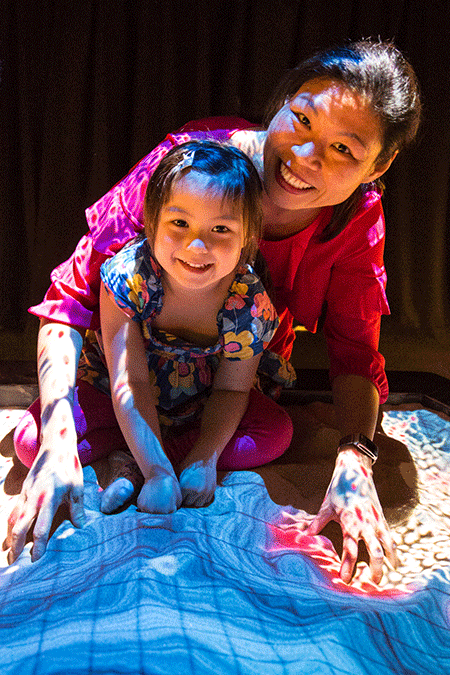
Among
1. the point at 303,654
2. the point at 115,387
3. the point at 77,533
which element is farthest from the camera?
the point at 115,387

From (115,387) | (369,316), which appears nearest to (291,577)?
(115,387)

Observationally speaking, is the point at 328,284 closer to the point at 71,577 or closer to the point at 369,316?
the point at 369,316

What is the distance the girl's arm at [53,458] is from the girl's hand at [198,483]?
0.23 meters

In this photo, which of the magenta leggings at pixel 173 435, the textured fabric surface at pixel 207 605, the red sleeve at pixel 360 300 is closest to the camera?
the textured fabric surface at pixel 207 605

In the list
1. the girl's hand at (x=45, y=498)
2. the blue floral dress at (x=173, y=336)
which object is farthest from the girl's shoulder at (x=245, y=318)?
the girl's hand at (x=45, y=498)

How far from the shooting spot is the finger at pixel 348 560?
3.70 feet

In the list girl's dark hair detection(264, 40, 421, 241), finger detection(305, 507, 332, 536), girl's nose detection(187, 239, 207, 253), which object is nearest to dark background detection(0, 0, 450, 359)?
girl's dark hair detection(264, 40, 421, 241)

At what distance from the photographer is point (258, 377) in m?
1.86

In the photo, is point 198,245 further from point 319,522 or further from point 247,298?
point 319,522

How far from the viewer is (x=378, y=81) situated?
1265mm

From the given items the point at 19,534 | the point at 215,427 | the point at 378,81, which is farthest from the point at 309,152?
the point at 19,534

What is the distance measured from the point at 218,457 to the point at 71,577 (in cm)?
46

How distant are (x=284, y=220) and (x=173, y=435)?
644mm

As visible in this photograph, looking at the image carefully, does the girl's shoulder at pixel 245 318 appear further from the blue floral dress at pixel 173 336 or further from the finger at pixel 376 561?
the finger at pixel 376 561
